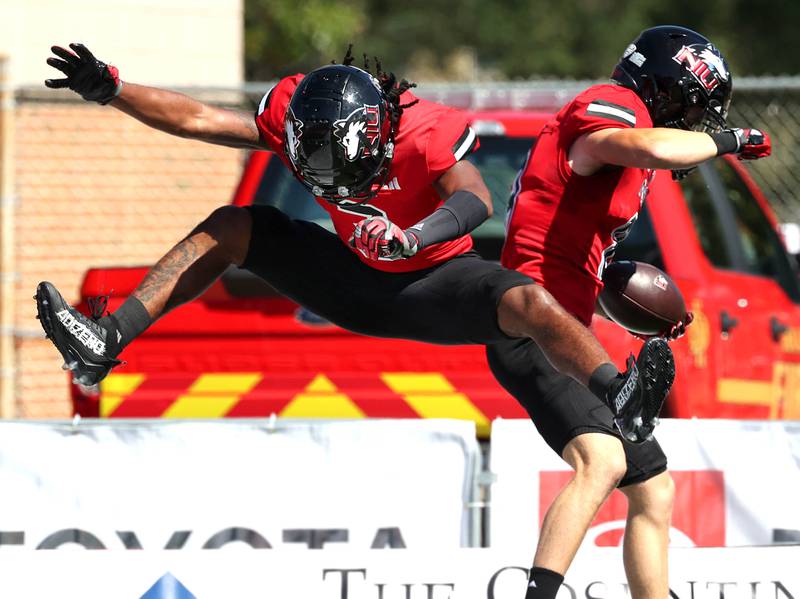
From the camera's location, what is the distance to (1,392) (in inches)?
394

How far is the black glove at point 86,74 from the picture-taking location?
4.74 metres

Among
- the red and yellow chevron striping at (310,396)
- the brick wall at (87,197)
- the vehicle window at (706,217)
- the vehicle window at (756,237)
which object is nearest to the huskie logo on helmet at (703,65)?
the red and yellow chevron striping at (310,396)

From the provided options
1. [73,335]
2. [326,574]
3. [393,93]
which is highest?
[393,93]

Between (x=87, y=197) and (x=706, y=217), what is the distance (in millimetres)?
5560

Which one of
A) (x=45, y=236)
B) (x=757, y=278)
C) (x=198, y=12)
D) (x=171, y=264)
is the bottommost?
(x=171, y=264)

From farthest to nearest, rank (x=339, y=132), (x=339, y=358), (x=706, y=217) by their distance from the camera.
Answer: (x=706, y=217) → (x=339, y=358) → (x=339, y=132)

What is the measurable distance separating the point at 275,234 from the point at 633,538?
5.14 ft

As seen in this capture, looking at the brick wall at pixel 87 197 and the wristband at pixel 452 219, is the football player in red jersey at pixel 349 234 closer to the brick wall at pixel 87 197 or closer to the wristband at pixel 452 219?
the wristband at pixel 452 219

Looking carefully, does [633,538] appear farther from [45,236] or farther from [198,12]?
[198,12]

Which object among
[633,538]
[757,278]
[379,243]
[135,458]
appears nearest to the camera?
[379,243]

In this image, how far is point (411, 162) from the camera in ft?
15.6

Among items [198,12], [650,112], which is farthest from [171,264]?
[198,12]

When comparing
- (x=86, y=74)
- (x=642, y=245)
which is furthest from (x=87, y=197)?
(x=86, y=74)

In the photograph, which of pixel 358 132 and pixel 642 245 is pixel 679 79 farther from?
pixel 642 245
